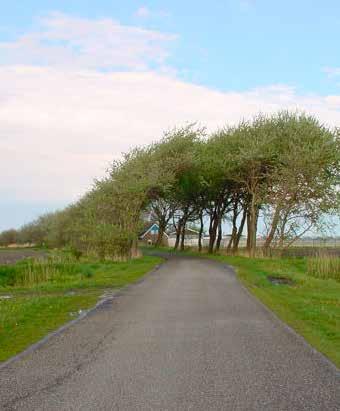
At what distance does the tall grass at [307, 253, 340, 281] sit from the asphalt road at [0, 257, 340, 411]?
19543 mm

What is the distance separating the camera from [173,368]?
360 inches

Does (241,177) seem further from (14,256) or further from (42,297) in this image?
(42,297)

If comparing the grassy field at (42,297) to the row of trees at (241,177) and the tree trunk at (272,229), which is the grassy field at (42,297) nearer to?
the row of trees at (241,177)

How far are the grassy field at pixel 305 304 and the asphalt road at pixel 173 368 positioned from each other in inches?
18.8

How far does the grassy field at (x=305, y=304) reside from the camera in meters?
11.9

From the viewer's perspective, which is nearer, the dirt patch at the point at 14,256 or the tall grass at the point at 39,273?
the tall grass at the point at 39,273

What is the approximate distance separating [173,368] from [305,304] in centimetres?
953

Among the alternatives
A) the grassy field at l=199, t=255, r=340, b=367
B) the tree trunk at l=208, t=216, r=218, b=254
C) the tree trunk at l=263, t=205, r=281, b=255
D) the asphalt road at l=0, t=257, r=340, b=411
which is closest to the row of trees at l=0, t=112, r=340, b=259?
the tree trunk at l=263, t=205, r=281, b=255

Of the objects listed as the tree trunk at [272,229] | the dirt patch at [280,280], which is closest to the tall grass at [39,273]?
the dirt patch at [280,280]

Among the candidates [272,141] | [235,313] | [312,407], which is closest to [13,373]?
[312,407]

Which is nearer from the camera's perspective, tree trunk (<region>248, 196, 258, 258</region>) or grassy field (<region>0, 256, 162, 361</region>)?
grassy field (<region>0, 256, 162, 361</region>)

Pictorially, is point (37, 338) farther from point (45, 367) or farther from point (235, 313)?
point (235, 313)

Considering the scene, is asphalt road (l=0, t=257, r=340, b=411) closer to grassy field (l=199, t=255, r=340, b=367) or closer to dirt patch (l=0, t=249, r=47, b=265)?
grassy field (l=199, t=255, r=340, b=367)

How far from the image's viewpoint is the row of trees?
4394 cm
